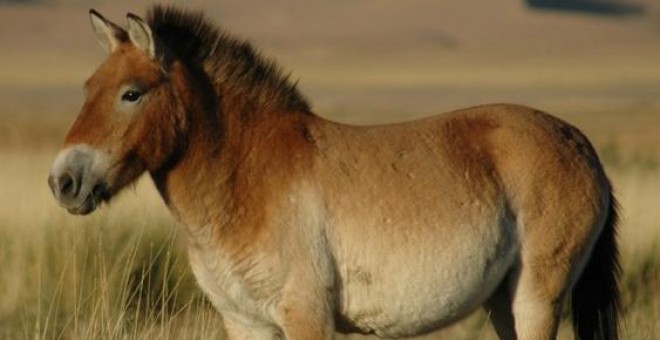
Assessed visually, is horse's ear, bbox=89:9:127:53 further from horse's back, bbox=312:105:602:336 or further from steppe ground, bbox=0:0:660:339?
steppe ground, bbox=0:0:660:339

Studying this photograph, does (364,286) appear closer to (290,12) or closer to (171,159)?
(171,159)

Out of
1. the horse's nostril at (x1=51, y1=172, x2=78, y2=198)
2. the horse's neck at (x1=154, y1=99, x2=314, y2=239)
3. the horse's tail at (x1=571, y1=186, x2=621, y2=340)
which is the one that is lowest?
the horse's tail at (x1=571, y1=186, x2=621, y2=340)

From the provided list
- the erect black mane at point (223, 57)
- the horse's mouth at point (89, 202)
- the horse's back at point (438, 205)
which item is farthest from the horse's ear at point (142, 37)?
the horse's back at point (438, 205)

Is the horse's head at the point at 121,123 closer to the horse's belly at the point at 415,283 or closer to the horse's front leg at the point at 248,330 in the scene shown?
the horse's front leg at the point at 248,330

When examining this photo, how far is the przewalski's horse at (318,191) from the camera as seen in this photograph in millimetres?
6430

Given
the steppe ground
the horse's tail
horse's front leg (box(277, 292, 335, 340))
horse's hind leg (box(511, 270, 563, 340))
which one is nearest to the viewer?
horse's front leg (box(277, 292, 335, 340))

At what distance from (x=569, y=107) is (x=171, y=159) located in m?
46.5

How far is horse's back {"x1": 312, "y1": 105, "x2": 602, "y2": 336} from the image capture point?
21.6 feet

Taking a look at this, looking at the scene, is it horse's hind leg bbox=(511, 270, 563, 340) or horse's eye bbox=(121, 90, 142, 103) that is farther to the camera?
horse's hind leg bbox=(511, 270, 563, 340)

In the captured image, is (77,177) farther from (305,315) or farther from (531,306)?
(531,306)

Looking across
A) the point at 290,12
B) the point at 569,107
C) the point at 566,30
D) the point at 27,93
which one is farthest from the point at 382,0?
the point at 569,107

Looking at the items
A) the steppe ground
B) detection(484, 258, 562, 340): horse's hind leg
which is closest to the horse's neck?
detection(484, 258, 562, 340): horse's hind leg

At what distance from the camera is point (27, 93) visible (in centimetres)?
6825

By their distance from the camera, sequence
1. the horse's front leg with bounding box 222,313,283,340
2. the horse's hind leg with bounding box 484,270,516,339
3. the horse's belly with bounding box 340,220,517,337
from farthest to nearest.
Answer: the horse's hind leg with bounding box 484,270,516,339
the horse's front leg with bounding box 222,313,283,340
the horse's belly with bounding box 340,220,517,337
